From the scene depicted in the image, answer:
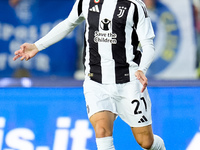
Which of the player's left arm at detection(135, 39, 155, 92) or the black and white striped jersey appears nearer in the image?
the player's left arm at detection(135, 39, 155, 92)

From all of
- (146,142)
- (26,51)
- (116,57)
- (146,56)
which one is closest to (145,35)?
(146,56)

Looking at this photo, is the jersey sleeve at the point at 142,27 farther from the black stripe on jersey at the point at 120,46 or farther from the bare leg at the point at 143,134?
the bare leg at the point at 143,134

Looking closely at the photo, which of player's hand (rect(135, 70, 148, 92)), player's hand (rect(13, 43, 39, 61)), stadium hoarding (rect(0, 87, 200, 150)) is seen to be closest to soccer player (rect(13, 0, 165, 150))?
player's hand (rect(13, 43, 39, 61))

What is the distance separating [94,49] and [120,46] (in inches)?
9.5

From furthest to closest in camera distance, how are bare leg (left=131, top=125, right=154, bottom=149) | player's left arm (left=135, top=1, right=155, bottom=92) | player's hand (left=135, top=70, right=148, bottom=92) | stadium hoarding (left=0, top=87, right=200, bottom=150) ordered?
stadium hoarding (left=0, top=87, right=200, bottom=150)
bare leg (left=131, top=125, right=154, bottom=149)
player's left arm (left=135, top=1, right=155, bottom=92)
player's hand (left=135, top=70, right=148, bottom=92)

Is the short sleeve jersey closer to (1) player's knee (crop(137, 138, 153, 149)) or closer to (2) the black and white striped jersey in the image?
(2) the black and white striped jersey

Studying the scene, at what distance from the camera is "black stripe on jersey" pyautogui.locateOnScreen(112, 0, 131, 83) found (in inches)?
226

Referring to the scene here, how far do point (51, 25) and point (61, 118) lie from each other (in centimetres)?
346

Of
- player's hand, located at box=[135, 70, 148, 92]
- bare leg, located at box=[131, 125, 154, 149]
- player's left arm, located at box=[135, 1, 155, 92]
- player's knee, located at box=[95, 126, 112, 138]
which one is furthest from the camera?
bare leg, located at box=[131, 125, 154, 149]

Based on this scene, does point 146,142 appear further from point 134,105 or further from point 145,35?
point 145,35

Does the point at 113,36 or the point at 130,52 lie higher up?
the point at 113,36

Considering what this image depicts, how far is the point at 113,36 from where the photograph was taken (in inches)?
226

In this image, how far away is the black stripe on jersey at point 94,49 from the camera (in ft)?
18.9

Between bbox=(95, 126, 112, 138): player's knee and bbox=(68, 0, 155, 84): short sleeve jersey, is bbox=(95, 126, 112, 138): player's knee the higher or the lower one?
the lower one
